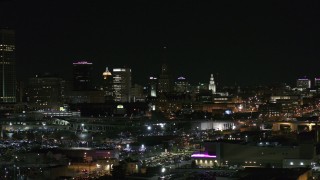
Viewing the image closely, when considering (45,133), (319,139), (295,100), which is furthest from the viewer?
(295,100)

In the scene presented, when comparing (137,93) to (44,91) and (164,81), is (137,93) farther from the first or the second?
(44,91)

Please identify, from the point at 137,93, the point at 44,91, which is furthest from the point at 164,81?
the point at 44,91

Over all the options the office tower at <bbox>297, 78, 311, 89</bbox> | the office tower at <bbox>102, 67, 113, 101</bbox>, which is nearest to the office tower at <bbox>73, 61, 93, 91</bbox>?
the office tower at <bbox>102, 67, 113, 101</bbox>

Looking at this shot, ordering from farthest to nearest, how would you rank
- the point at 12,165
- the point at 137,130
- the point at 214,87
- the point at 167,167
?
the point at 214,87
the point at 137,130
the point at 12,165
the point at 167,167

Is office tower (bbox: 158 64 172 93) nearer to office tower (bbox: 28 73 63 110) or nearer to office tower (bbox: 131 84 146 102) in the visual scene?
office tower (bbox: 131 84 146 102)

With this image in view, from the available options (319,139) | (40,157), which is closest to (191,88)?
(319,139)

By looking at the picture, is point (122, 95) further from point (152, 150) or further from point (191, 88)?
point (152, 150)
